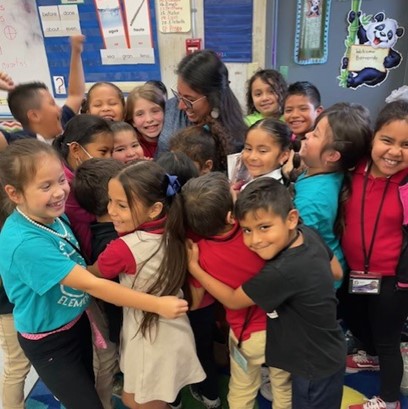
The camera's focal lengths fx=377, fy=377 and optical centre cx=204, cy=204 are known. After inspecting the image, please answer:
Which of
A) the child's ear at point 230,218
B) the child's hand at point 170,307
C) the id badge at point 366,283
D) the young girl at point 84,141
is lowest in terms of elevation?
the id badge at point 366,283

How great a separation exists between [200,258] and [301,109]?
1132 millimetres

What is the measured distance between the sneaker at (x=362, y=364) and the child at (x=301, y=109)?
1.15m

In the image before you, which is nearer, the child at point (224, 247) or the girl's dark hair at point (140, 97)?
the child at point (224, 247)

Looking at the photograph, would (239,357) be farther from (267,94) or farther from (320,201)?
(267,94)

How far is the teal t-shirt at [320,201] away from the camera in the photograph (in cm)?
130

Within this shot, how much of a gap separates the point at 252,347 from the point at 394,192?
734 millimetres

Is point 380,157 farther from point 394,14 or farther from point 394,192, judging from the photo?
point 394,14

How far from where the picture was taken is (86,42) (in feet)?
10.3

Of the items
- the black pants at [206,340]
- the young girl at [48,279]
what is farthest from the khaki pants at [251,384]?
the young girl at [48,279]

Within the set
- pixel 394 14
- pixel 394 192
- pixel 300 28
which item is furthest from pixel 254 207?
pixel 394 14

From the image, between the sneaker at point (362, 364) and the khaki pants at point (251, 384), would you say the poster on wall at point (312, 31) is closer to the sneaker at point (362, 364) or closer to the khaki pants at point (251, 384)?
the sneaker at point (362, 364)

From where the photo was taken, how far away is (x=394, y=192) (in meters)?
1.34

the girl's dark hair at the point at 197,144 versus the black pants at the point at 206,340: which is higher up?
the girl's dark hair at the point at 197,144

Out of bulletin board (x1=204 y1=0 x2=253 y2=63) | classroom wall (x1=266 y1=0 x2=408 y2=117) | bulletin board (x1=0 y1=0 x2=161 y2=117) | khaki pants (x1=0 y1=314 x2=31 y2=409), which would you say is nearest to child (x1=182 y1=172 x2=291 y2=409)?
khaki pants (x1=0 y1=314 x2=31 y2=409)
